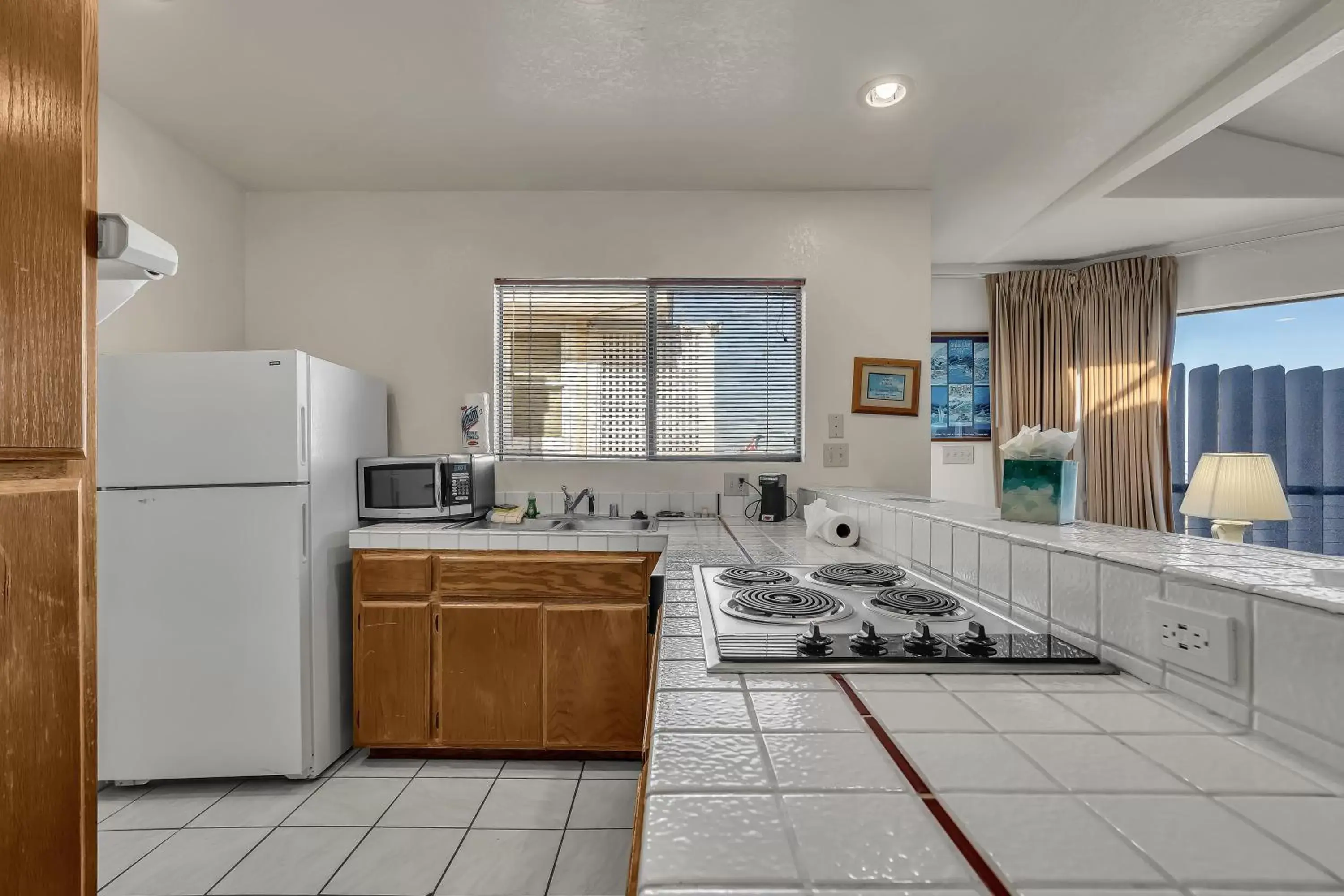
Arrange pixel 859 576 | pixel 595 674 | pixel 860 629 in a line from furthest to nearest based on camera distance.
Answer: pixel 595 674 < pixel 859 576 < pixel 860 629

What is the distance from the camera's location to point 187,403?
2150 millimetres

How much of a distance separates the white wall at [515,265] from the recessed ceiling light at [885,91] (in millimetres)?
780

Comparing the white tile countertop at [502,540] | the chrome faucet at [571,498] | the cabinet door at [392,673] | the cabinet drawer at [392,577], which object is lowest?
the cabinet door at [392,673]

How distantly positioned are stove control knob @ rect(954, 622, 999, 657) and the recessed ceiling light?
1970mm

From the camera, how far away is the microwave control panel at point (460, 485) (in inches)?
104

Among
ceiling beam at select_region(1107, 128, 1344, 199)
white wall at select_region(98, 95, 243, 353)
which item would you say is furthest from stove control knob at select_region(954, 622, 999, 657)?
ceiling beam at select_region(1107, 128, 1344, 199)

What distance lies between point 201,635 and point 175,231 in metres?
1.67

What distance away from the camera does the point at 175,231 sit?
8.38 ft

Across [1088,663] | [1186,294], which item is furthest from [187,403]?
[1186,294]

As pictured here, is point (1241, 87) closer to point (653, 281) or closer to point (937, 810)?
point (653, 281)

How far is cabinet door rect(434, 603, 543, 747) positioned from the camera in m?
2.36

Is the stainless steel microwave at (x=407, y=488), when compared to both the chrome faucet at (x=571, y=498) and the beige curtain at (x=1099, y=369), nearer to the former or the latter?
the chrome faucet at (x=571, y=498)

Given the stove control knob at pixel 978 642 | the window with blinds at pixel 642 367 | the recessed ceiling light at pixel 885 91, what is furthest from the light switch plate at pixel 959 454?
the stove control knob at pixel 978 642

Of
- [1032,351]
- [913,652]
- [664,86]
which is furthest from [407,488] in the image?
[1032,351]
